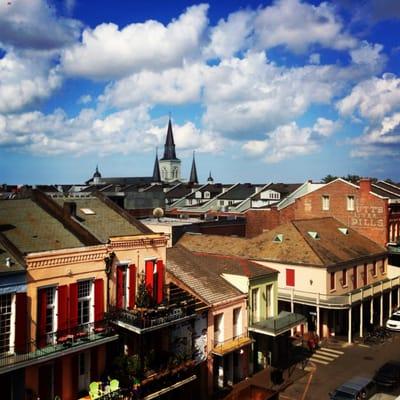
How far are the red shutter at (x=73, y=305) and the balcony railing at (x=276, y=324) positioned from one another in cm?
1241

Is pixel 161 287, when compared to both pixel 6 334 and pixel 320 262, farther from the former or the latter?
pixel 320 262

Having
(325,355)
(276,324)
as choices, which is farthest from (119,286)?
(325,355)

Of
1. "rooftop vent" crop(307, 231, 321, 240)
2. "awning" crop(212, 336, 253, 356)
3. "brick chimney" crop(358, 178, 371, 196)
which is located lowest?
"awning" crop(212, 336, 253, 356)

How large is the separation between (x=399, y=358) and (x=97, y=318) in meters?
22.8

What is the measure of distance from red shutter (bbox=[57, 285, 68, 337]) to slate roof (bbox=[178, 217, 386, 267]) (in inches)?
877

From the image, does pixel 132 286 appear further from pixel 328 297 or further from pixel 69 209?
pixel 328 297

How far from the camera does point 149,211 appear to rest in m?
76.0

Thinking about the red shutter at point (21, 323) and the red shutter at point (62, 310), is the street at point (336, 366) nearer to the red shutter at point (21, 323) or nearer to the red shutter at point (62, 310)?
the red shutter at point (62, 310)

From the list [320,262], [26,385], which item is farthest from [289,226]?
[26,385]

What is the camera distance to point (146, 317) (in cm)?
2152

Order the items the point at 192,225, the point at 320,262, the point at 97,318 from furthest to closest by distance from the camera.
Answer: the point at 192,225
the point at 320,262
the point at 97,318

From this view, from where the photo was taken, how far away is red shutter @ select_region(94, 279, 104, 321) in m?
20.8

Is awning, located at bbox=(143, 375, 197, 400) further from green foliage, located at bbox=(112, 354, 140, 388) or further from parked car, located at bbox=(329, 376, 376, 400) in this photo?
parked car, located at bbox=(329, 376, 376, 400)

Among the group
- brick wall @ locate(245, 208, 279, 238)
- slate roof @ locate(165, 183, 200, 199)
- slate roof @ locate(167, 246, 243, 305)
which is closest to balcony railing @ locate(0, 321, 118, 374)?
slate roof @ locate(167, 246, 243, 305)
